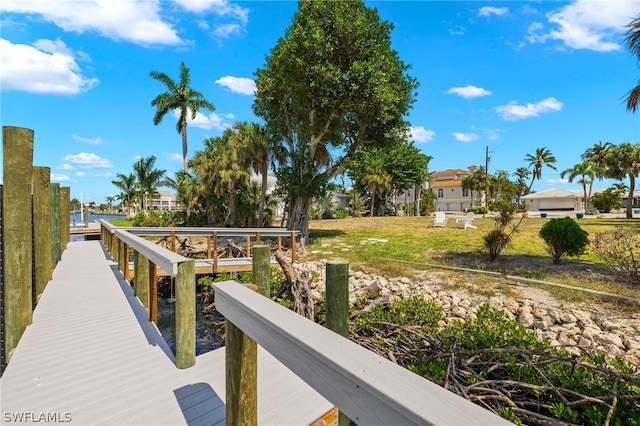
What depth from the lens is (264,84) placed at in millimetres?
15195

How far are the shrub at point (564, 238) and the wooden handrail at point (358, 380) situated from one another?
993 centimetres

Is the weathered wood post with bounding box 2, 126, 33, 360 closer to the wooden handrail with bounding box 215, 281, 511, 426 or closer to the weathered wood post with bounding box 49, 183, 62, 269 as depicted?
the wooden handrail with bounding box 215, 281, 511, 426

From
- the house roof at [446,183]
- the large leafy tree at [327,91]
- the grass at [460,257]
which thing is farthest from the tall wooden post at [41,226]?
the house roof at [446,183]

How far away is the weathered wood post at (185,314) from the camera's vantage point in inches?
109

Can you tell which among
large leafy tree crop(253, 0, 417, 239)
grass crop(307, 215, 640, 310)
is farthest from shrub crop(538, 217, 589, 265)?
large leafy tree crop(253, 0, 417, 239)

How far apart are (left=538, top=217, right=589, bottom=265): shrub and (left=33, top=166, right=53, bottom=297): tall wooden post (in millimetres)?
11121

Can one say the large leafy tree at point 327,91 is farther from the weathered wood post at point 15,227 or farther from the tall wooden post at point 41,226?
the weathered wood post at point 15,227

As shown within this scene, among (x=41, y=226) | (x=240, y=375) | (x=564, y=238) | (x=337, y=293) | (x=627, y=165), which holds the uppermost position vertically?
(x=627, y=165)

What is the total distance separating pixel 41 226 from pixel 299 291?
3.97m

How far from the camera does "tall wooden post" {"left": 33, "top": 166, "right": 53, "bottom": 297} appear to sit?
168 inches

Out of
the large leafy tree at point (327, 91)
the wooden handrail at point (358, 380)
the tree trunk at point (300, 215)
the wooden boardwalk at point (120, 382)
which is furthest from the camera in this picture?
the tree trunk at point (300, 215)

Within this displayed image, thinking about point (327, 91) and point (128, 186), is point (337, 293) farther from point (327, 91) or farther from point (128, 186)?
point (128, 186)

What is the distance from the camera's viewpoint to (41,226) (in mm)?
4328

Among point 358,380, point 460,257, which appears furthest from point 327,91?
point 358,380
